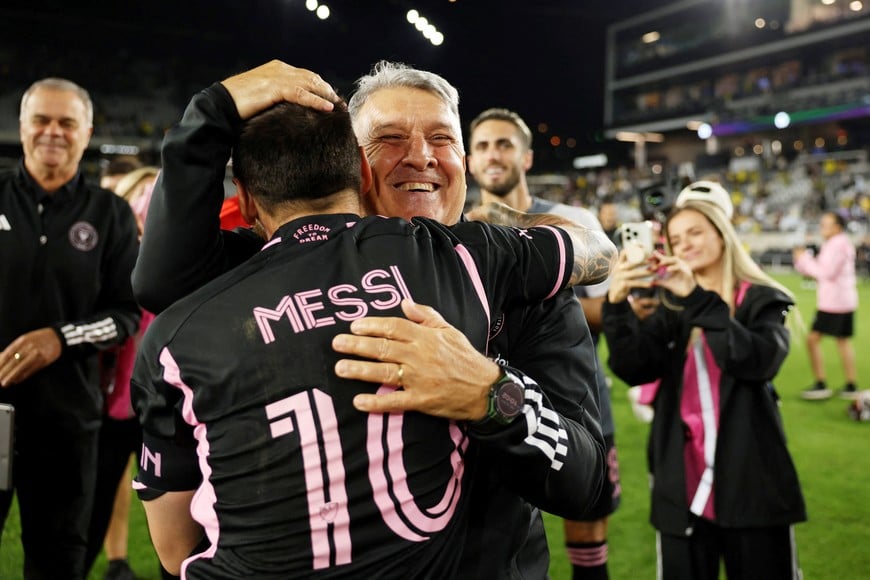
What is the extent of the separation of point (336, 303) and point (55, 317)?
236 centimetres

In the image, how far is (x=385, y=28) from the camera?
19.7ft

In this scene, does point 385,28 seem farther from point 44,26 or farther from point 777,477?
point 44,26

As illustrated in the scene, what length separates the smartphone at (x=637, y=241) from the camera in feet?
9.19

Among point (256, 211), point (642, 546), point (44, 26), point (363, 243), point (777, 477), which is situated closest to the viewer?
point (363, 243)

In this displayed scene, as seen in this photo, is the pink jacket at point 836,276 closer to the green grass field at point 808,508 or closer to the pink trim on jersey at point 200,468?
the green grass field at point 808,508

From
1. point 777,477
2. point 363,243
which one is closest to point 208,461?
point 363,243

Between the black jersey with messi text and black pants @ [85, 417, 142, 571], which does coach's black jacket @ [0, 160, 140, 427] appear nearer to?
black pants @ [85, 417, 142, 571]

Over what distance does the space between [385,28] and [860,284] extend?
19.0m

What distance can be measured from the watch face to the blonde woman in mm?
1677

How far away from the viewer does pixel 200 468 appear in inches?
51.3

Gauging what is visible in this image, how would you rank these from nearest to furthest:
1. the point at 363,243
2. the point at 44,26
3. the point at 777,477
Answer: the point at 363,243
the point at 777,477
the point at 44,26

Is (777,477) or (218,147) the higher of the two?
(218,147)

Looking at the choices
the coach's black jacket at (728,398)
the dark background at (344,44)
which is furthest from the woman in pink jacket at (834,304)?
the coach's black jacket at (728,398)

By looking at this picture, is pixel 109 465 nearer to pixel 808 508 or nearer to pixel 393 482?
pixel 393 482
